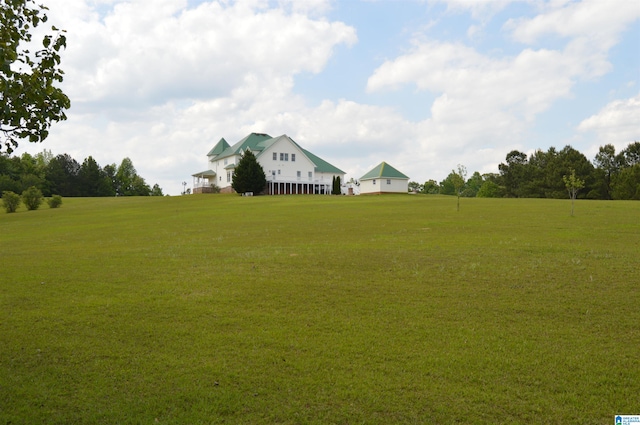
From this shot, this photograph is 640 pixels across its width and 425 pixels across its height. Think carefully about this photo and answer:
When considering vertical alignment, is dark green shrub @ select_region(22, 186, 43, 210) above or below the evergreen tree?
below

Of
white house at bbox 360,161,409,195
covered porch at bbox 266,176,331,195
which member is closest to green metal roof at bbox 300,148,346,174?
covered porch at bbox 266,176,331,195

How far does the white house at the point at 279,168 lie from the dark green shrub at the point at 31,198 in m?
26.8

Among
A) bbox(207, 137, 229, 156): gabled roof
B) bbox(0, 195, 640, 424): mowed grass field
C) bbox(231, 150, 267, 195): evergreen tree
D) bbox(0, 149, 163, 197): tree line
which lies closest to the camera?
bbox(0, 195, 640, 424): mowed grass field

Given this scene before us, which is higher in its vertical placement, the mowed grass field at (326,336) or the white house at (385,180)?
the white house at (385,180)

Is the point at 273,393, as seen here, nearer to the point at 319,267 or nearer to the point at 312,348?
the point at 312,348

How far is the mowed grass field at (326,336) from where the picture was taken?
5652 mm

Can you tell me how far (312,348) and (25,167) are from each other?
104m

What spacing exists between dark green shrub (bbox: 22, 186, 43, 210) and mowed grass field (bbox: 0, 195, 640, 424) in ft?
132

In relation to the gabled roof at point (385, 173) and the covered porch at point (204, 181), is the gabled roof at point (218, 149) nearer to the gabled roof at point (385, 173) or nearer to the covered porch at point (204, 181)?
the covered porch at point (204, 181)

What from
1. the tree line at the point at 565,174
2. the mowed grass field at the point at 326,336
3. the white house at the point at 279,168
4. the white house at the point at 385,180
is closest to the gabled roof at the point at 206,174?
the white house at the point at 279,168

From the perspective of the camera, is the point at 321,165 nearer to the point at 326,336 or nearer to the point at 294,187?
the point at 294,187

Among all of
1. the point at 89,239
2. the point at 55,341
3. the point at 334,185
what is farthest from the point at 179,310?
the point at 334,185

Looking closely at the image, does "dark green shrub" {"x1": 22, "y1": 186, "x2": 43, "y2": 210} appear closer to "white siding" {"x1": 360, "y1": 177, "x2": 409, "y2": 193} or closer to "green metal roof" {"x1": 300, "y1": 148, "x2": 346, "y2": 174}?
"green metal roof" {"x1": 300, "y1": 148, "x2": 346, "y2": 174}

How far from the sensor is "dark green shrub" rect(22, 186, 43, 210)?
49750 millimetres
